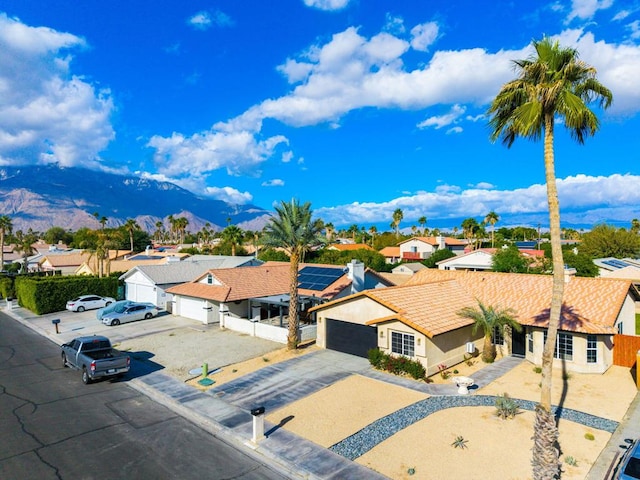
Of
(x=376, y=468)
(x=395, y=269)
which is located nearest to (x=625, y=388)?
(x=376, y=468)

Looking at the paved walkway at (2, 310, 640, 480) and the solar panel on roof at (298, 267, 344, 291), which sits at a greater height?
the solar panel on roof at (298, 267, 344, 291)

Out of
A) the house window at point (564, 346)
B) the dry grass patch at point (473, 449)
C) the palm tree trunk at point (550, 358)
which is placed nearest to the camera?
the palm tree trunk at point (550, 358)

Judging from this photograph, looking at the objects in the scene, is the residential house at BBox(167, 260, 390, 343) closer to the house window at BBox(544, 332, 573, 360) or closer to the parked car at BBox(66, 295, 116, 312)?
the parked car at BBox(66, 295, 116, 312)

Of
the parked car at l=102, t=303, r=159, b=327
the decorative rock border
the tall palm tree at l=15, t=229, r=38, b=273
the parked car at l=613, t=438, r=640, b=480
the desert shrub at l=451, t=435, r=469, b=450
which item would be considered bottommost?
the decorative rock border

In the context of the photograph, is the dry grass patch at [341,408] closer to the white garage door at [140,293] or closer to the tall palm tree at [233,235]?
the white garage door at [140,293]

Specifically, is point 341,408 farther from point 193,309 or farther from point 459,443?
point 193,309

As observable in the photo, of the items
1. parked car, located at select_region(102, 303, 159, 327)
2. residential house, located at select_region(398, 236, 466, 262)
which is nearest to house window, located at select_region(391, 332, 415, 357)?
parked car, located at select_region(102, 303, 159, 327)

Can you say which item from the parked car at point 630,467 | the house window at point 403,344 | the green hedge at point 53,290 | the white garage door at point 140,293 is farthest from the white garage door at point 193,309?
the parked car at point 630,467
